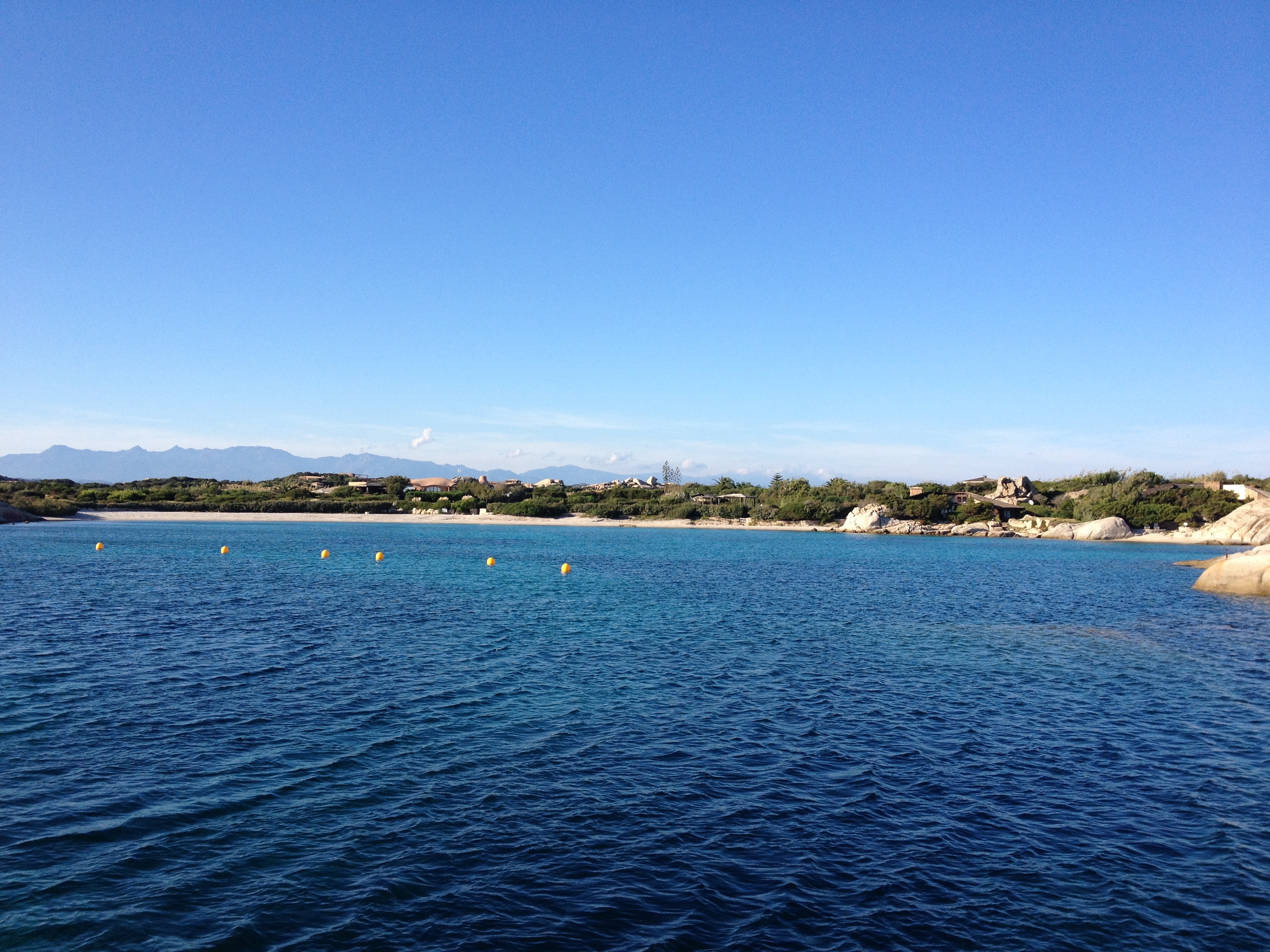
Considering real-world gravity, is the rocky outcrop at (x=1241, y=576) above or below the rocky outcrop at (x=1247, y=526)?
below

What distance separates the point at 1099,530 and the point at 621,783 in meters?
112

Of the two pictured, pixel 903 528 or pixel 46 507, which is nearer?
pixel 46 507

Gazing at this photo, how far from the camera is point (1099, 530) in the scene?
106 metres

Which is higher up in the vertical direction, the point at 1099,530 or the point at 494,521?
the point at 1099,530

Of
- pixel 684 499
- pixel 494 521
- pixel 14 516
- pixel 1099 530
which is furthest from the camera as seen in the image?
pixel 684 499

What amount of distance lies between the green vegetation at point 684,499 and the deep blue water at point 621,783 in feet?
320

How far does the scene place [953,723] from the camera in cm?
1698

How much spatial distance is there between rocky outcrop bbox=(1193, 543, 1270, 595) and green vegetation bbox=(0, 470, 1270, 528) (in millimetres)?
69767

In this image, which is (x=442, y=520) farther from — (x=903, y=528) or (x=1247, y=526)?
(x=1247, y=526)

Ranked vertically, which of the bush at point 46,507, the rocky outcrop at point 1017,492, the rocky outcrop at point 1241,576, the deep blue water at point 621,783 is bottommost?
the deep blue water at point 621,783

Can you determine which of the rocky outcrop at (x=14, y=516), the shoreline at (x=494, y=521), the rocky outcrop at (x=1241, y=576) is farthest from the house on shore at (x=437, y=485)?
the rocky outcrop at (x=1241, y=576)

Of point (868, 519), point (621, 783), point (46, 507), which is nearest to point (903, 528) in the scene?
point (868, 519)

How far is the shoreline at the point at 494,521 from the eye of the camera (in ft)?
363

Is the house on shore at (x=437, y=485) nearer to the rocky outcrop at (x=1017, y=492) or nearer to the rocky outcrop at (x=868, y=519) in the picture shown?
the rocky outcrop at (x=868, y=519)
